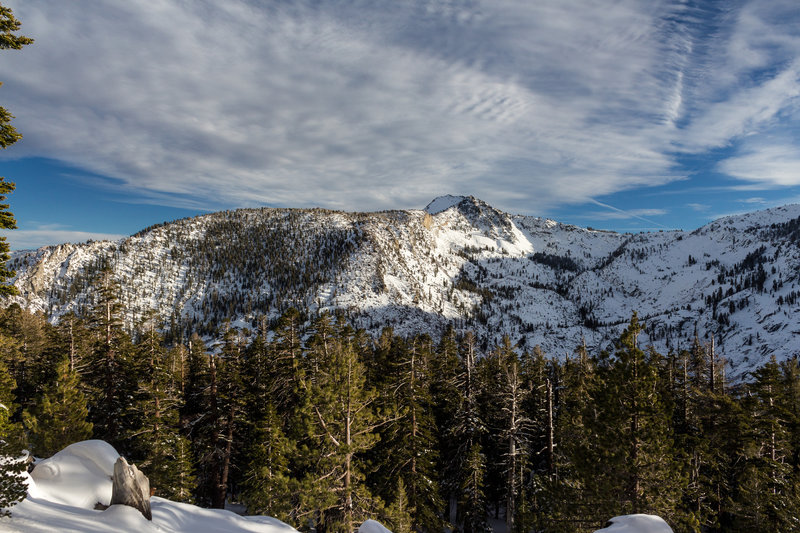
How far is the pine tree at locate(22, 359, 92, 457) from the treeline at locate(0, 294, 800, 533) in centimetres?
11

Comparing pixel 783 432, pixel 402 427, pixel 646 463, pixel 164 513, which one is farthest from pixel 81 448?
pixel 783 432

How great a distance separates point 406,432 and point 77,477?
18.9 meters

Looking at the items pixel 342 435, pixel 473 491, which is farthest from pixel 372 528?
pixel 473 491

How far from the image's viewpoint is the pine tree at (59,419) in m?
25.8

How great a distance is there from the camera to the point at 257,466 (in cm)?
2662

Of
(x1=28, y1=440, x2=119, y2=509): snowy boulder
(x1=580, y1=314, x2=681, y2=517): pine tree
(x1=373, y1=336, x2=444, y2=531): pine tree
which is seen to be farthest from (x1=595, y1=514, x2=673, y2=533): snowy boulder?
(x1=28, y1=440, x2=119, y2=509): snowy boulder

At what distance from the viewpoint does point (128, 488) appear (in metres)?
13.0

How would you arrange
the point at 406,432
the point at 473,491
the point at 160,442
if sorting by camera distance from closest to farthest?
the point at 160,442 → the point at 406,432 → the point at 473,491

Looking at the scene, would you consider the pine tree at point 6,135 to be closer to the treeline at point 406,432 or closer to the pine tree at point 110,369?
the treeline at point 406,432

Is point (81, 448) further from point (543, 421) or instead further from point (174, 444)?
point (543, 421)

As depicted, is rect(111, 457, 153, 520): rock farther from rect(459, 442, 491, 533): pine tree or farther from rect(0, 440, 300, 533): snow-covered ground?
rect(459, 442, 491, 533): pine tree

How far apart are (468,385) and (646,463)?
1506 cm

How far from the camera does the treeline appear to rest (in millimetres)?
18234

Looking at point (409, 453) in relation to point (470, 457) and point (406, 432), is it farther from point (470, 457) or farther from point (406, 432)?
point (470, 457)
